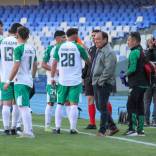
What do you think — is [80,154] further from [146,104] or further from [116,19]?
[116,19]

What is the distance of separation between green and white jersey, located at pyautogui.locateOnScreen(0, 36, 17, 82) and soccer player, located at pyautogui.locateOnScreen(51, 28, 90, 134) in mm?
800

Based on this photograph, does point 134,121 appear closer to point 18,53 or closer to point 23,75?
point 23,75

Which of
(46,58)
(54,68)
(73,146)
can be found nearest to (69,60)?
(54,68)

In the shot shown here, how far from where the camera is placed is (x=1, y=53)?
12.2 m

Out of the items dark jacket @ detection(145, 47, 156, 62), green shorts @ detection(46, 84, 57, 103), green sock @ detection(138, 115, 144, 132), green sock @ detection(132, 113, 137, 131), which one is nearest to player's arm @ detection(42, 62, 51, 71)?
green shorts @ detection(46, 84, 57, 103)

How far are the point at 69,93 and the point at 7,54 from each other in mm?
1364

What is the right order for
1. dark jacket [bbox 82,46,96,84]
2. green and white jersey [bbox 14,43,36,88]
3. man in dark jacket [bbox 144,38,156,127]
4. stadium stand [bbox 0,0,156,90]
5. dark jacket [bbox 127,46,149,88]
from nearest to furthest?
green and white jersey [bbox 14,43,36,88] < dark jacket [bbox 127,46,149,88] < dark jacket [bbox 82,46,96,84] < man in dark jacket [bbox 144,38,156,127] < stadium stand [bbox 0,0,156,90]

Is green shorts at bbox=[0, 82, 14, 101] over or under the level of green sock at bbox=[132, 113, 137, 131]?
over

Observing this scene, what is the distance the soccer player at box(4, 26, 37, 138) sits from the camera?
445 inches

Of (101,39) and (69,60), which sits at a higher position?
(101,39)

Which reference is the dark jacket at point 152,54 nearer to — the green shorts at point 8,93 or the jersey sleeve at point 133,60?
the jersey sleeve at point 133,60

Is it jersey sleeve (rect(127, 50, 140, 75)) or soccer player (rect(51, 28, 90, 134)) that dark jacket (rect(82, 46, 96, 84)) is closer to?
soccer player (rect(51, 28, 90, 134))

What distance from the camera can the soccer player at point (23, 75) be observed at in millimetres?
11312

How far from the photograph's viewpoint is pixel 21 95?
37.3 ft
